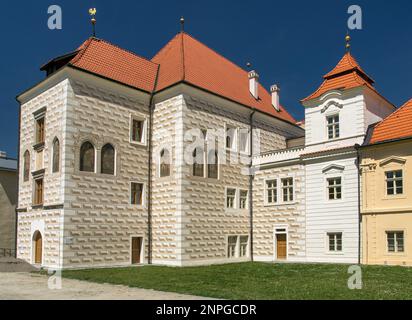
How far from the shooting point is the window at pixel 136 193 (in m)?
27.5

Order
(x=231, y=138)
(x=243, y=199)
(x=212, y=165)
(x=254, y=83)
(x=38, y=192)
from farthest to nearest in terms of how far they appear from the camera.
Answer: (x=254, y=83)
(x=243, y=199)
(x=231, y=138)
(x=212, y=165)
(x=38, y=192)

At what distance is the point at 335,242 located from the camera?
1062 inches

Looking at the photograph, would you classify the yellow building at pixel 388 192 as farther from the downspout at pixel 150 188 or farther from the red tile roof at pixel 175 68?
the downspout at pixel 150 188

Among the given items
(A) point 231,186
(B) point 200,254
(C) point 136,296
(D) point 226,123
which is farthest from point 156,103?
(C) point 136,296

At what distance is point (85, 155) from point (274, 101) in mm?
16959

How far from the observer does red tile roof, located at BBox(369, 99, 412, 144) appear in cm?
2506

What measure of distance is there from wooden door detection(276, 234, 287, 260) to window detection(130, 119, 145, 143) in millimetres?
10508

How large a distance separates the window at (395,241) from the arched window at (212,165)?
33.8 feet

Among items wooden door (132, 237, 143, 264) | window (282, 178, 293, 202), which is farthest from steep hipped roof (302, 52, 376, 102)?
wooden door (132, 237, 143, 264)

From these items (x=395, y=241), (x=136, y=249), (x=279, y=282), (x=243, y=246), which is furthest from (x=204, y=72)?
(x=279, y=282)

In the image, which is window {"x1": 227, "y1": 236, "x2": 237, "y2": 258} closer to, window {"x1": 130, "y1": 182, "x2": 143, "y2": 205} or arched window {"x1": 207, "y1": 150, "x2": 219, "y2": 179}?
arched window {"x1": 207, "y1": 150, "x2": 219, "y2": 179}

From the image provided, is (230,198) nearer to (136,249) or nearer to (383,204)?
(136,249)

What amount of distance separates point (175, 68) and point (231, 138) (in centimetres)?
571

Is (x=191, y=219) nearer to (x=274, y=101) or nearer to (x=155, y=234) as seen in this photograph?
(x=155, y=234)
